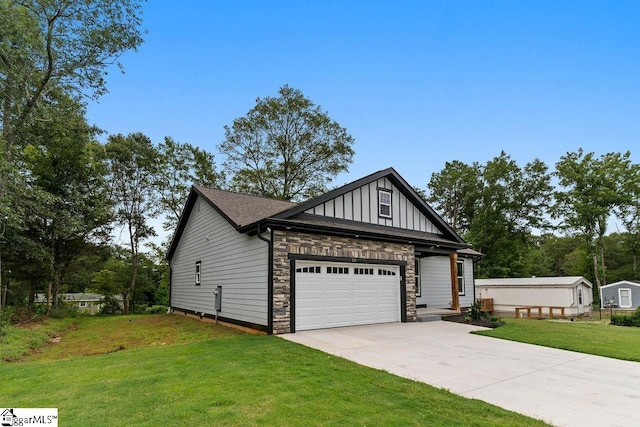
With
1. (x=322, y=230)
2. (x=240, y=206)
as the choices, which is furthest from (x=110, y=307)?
(x=322, y=230)

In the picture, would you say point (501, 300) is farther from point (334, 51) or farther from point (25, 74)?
point (25, 74)

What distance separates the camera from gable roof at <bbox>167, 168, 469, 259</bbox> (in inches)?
398

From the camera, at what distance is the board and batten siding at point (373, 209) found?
38.3ft

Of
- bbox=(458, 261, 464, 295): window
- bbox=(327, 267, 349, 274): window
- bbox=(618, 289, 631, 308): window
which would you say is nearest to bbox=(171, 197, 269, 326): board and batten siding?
bbox=(327, 267, 349, 274): window

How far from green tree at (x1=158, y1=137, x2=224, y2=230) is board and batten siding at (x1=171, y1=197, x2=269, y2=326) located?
843cm

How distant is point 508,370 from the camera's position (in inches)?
241

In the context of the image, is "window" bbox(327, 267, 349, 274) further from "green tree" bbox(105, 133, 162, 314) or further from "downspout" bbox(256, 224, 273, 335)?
"green tree" bbox(105, 133, 162, 314)

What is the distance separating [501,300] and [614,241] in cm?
2920

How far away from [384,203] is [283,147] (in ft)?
52.2

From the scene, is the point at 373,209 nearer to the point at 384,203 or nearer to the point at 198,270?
Result: the point at 384,203

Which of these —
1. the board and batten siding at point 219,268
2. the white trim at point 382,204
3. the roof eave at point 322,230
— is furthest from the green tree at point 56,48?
the white trim at point 382,204

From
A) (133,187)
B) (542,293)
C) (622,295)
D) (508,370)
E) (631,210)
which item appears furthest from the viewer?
(631,210)

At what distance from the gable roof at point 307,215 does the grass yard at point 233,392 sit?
11.6ft

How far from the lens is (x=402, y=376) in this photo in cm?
560
